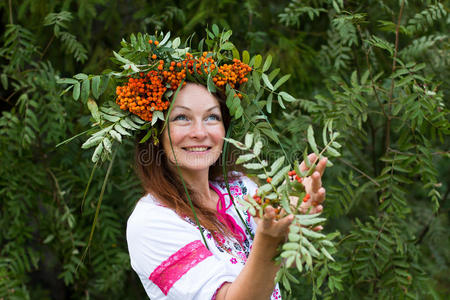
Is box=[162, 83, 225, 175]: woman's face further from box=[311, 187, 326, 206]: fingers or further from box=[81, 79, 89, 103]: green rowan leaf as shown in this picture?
box=[311, 187, 326, 206]: fingers

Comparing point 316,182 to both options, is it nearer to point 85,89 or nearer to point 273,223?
A: point 273,223

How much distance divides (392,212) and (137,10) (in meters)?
2.06

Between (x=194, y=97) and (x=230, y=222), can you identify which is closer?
(x=194, y=97)

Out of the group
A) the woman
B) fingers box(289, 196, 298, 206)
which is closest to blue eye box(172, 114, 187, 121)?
the woman

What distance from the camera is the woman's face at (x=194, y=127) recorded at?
169cm

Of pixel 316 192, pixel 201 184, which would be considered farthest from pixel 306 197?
pixel 201 184

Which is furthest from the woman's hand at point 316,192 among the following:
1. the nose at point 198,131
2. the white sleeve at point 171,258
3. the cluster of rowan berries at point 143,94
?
the cluster of rowan berries at point 143,94

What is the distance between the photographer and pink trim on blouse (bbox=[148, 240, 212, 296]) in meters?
1.48

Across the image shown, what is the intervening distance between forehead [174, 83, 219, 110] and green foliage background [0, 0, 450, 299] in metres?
0.86

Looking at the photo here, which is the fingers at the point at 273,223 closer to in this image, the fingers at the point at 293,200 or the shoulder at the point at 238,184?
the fingers at the point at 293,200

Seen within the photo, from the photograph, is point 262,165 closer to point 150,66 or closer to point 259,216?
point 259,216

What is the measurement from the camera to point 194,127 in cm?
170

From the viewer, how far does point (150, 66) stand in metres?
1.64

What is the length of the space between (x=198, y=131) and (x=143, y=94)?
0.23m
